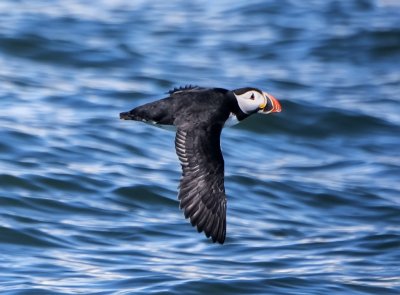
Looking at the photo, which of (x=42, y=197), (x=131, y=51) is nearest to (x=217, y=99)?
(x=42, y=197)

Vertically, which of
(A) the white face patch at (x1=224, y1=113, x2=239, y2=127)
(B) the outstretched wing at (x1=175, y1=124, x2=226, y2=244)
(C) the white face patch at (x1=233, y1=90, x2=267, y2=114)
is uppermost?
(C) the white face patch at (x1=233, y1=90, x2=267, y2=114)

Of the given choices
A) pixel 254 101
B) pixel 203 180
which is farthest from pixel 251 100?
pixel 203 180

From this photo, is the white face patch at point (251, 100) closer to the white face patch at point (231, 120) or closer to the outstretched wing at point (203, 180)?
the white face patch at point (231, 120)

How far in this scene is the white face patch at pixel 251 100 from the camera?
7375 mm

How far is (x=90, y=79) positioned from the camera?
1252 centimetres

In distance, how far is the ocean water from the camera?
26.6 ft

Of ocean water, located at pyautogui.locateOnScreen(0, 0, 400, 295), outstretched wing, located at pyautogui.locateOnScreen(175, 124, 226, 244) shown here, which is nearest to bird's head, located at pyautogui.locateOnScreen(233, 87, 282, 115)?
outstretched wing, located at pyautogui.locateOnScreen(175, 124, 226, 244)

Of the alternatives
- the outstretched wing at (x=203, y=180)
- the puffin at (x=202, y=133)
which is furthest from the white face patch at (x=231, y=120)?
the outstretched wing at (x=203, y=180)

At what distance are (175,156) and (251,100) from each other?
3070 millimetres

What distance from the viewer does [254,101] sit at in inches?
292

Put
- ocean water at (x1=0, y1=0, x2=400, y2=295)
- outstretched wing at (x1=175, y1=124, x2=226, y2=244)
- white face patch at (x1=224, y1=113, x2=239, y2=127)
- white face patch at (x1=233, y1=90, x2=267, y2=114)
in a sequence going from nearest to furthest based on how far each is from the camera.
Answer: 1. outstretched wing at (x1=175, y1=124, x2=226, y2=244)
2. white face patch at (x1=224, y1=113, x2=239, y2=127)
3. white face patch at (x1=233, y1=90, x2=267, y2=114)
4. ocean water at (x1=0, y1=0, x2=400, y2=295)

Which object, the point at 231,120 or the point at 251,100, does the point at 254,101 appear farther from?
the point at 231,120

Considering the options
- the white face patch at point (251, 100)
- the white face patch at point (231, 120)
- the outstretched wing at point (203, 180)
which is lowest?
the outstretched wing at point (203, 180)

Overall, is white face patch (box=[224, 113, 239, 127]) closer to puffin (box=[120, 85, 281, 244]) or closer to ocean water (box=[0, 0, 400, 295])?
puffin (box=[120, 85, 281, 244])
